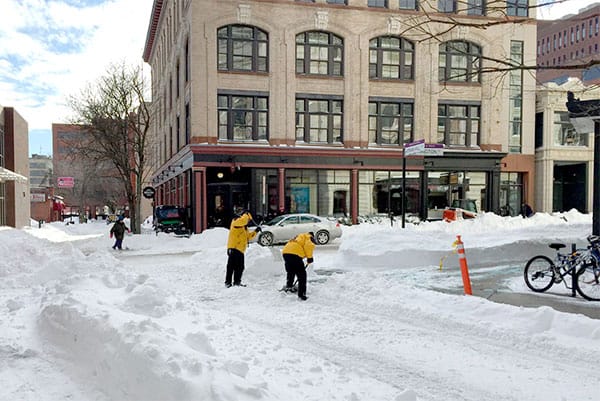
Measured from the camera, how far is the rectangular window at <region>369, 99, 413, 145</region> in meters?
29.4

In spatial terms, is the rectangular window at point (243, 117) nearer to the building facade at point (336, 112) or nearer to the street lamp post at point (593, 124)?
the building facade at point (336, 112)

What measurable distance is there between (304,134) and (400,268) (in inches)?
649

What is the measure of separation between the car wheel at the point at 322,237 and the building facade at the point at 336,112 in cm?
717

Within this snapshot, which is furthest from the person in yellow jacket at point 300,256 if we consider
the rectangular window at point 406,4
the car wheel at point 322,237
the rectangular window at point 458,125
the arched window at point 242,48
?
the rectangular window at point 406,4

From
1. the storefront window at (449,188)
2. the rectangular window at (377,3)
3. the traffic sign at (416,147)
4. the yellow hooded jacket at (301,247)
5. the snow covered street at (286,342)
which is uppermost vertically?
the rectangular window at (377,3)

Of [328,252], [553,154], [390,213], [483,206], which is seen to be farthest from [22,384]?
[553,154]

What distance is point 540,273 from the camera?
30.7 ft

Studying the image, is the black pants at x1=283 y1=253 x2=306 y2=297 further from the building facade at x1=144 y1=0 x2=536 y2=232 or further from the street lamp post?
the building facade at x1=144 y1=0 x2=536 y2=232

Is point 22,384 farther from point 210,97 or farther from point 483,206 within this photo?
point 483,206

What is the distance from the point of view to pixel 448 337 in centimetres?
667

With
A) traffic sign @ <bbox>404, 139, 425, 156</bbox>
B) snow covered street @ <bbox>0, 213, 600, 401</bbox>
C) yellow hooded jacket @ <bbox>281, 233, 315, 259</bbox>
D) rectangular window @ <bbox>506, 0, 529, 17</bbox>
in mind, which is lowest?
snow covered street @ <bbox>0, 213, 600, 401</bbox>

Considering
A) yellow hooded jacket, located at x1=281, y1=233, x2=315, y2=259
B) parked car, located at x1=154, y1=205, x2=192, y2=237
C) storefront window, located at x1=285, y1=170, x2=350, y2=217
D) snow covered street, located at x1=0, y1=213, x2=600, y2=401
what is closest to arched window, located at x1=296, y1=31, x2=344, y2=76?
storefront window, located at x1=285, y1=170, x2=350, y2=217

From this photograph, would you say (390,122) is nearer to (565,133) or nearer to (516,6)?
(565,133)

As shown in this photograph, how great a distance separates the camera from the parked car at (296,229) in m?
20.5
